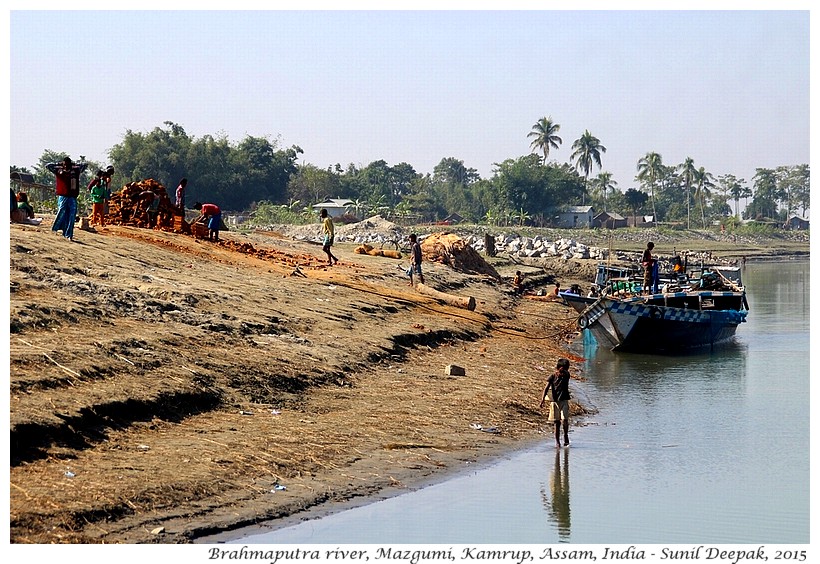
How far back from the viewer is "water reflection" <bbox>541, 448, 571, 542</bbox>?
12087mm

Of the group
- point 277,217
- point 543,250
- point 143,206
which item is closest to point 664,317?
point 143,206

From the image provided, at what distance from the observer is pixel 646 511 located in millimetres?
12695

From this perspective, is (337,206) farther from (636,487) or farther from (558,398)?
(636,487)

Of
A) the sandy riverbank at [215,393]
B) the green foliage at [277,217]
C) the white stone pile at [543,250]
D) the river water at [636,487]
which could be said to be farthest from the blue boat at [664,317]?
the green foliage at [277,217]

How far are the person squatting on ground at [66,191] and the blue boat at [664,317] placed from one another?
12607mm

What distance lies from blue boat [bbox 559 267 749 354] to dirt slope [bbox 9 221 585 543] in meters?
2.21

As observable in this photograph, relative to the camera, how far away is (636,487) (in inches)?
536

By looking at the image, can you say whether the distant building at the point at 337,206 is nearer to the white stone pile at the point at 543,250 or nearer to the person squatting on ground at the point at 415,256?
the white stone pile at the point at 543,250

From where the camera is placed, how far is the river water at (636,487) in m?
11.7

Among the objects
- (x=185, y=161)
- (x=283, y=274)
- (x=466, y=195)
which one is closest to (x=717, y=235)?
(x=466, y=195)

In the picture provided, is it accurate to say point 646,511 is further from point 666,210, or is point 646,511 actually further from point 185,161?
point 666,210

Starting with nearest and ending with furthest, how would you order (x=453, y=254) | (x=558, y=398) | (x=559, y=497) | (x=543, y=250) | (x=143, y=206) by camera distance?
(x=559, y=497) → (x=558, y=398) → (x=143, y=206) → (x=453, y=254) → (x=543, y=250)

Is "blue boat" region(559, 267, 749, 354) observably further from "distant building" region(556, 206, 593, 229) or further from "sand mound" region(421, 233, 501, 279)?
"distant building" region(556, 206, 593, 229)

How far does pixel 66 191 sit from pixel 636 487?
1316 cm
